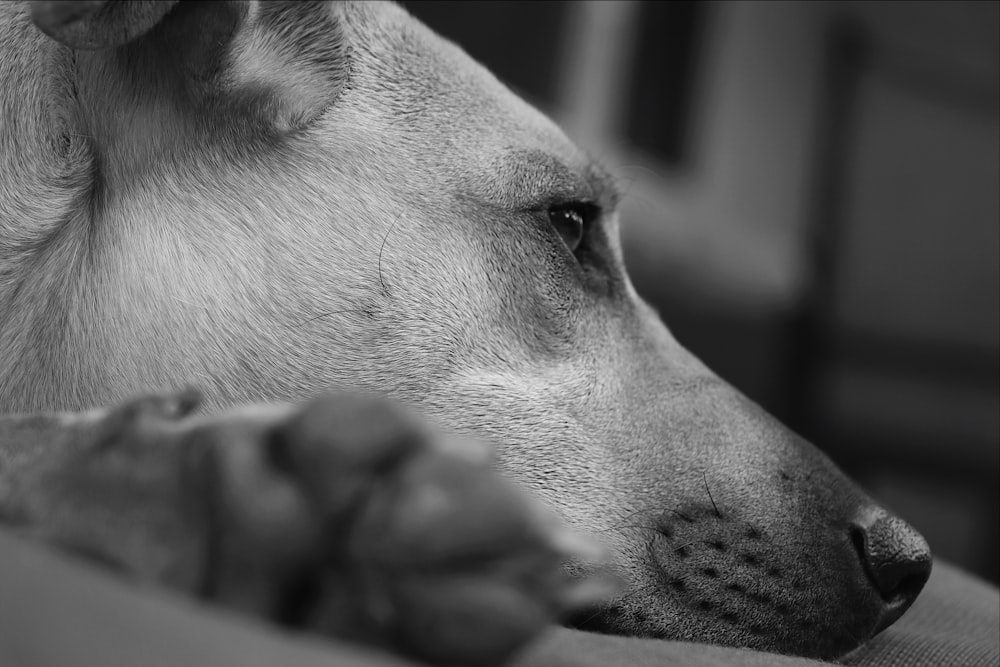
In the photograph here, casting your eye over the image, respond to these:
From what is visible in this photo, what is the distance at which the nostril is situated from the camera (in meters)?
1.15

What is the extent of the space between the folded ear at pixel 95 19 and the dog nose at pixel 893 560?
97 cm

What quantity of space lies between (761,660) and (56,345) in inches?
29.7

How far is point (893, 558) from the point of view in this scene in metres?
1.16

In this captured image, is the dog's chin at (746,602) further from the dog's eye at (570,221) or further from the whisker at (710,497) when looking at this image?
the dog's eye at (570,221)

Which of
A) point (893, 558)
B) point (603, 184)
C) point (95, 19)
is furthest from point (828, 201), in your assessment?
point (95, 19)

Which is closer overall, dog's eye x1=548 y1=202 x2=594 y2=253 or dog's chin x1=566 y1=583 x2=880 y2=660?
dog's chin x1=566 y1=583 x2=880 y2=660

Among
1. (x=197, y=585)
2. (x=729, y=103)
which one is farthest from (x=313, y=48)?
(x=729, y=103)

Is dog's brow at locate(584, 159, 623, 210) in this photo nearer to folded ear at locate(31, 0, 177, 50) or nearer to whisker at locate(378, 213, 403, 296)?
whisker at locate(378, 213, 403, 296)

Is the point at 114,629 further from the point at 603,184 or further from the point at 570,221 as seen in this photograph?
the point at 603,184

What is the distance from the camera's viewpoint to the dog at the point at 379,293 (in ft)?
3.45

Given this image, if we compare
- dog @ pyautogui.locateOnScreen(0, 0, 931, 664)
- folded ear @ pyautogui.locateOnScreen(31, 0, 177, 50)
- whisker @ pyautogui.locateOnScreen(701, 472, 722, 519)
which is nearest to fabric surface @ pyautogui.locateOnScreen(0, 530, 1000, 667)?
dog @ pyautogui.locateOnScreen(0, 0, 931, 664)

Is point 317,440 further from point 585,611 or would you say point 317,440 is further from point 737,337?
point 737,337

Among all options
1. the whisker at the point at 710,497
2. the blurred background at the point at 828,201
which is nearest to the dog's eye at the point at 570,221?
the whisker at the point at 710,497

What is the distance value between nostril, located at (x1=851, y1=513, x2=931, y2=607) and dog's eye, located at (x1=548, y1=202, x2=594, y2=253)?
527 mm
